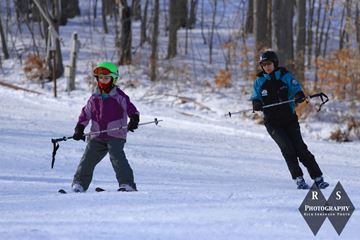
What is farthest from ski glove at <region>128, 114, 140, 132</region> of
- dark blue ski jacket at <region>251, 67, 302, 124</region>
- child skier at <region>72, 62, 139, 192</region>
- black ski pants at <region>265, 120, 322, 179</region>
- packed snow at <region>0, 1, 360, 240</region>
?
black ski pants at <region>265, 120, 322, 179</region>

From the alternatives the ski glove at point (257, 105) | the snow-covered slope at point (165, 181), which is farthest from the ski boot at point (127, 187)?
the ski glove at point (257, 105)

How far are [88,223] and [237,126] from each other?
38.7 feet

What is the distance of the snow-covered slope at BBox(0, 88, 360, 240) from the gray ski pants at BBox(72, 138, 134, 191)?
31 cm

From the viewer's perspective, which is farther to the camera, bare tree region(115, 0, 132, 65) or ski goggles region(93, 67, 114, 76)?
bare tree region(115, 0, 132, 65)

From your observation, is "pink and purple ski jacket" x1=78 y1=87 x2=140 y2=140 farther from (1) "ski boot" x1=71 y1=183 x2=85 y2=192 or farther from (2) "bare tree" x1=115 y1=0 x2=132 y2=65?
(2) "bare tree" x1=115 y1=0 x2=132 y2=65

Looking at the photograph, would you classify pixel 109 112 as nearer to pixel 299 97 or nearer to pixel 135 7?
pixel 299 97

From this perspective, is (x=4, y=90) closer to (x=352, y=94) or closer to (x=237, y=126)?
(x=237, y=126)

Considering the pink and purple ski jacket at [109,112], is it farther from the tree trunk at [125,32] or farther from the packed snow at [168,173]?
the tree trunk at [125,32]

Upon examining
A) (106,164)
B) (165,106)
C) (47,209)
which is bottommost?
(165,106)

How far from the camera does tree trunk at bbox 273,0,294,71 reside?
17.9 meters

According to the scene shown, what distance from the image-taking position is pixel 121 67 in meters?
25.1

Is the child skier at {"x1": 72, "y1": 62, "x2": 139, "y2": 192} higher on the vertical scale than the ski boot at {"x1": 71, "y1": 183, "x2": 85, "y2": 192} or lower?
higher

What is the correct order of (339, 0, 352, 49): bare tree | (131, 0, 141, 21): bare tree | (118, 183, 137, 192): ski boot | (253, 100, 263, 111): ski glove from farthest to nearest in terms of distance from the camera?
(131, 0, 141, 21): bare tree → (339, 0, 352, 49): bare tree → (253, 100, 263, 111): ski glove → (118, 183, 137, 192): ski boot

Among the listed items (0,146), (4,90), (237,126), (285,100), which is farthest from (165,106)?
(285,100)
